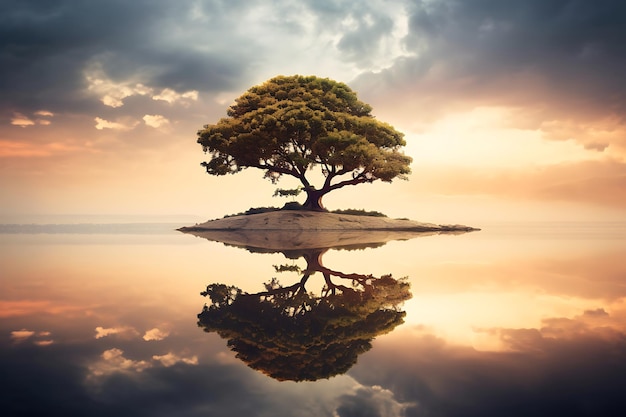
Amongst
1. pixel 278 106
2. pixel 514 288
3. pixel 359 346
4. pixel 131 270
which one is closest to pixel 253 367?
pixel 359 346

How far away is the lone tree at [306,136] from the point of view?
115 feet

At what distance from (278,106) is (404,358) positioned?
3443 cm

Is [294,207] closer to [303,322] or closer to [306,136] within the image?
[306,136]

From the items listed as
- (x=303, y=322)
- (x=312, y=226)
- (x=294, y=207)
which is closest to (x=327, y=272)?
(x=303, y=322)

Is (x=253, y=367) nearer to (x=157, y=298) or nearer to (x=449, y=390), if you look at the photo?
(x=449, y=390)

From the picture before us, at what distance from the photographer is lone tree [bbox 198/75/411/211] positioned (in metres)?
35.0

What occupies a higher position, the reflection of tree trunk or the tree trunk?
the tree trunk

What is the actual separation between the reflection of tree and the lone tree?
26926mm

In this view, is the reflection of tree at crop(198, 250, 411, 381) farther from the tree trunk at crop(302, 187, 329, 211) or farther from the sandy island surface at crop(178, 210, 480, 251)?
the tree trunk at crop(302, 187, 329, 211)

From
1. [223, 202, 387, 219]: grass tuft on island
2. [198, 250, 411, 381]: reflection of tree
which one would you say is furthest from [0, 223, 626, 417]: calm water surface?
[223, 202, 387, 219]: grass tuft on island

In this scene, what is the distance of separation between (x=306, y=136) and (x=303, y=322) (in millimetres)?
29861

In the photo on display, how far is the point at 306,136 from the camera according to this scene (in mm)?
34688

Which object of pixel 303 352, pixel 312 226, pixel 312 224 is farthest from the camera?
pixel 312 224

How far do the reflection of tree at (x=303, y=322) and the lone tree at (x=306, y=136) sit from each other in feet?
88.3
